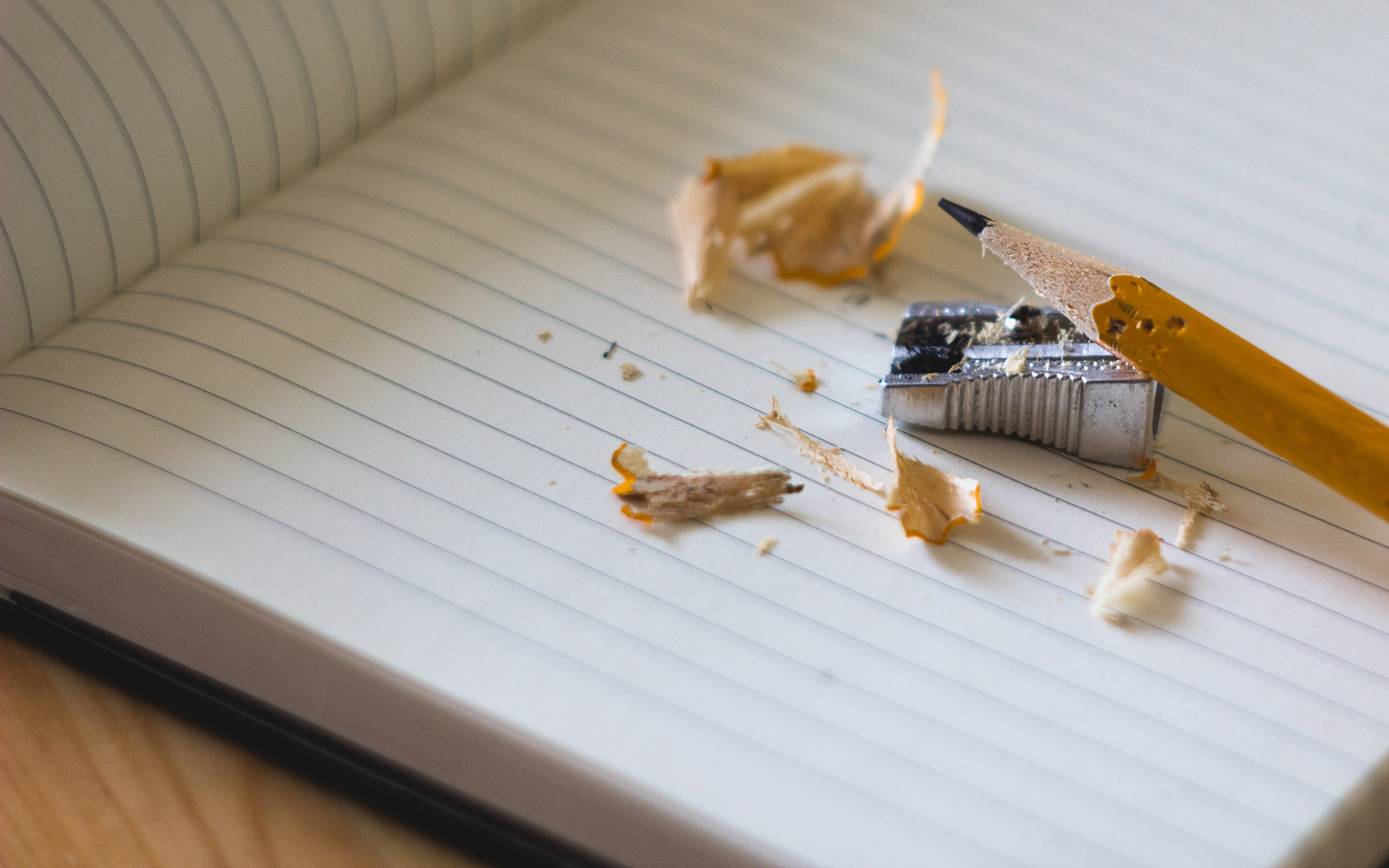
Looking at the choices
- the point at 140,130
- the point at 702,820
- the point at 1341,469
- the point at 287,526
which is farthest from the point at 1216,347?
the point at 140,130

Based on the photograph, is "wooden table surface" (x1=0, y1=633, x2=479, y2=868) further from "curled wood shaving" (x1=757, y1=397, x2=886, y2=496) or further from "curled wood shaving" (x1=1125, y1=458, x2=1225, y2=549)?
"curled wood shaving" (x1=1125, y1=458, x2=1225, y2=549)

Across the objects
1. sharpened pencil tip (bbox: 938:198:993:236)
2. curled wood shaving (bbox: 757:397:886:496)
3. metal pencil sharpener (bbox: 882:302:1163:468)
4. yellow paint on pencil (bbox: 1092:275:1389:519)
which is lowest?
curled wood shaving (bbox: 757:397:886:496)

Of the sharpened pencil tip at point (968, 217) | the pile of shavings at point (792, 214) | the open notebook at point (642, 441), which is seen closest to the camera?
the open notebook at point (642, 441)

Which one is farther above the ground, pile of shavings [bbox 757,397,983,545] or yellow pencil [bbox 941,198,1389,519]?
yellow pencil [bbox 941,198,1389,519]

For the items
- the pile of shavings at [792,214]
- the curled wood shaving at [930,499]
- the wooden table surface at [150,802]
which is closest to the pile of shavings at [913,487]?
the curled wood shaving at [930,499]

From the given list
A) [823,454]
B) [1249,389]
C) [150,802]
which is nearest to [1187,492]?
[1249,389]

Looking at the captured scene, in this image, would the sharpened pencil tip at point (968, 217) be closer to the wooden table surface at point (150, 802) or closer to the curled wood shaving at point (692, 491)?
the curled wood shaving at point (692, 491)

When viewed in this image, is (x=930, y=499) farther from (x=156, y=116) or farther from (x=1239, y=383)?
(x=156, y=116)

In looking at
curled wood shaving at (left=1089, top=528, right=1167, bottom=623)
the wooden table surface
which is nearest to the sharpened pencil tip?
curled wood shaving at (left=1089, top=528, right=1167, bottom=623)
